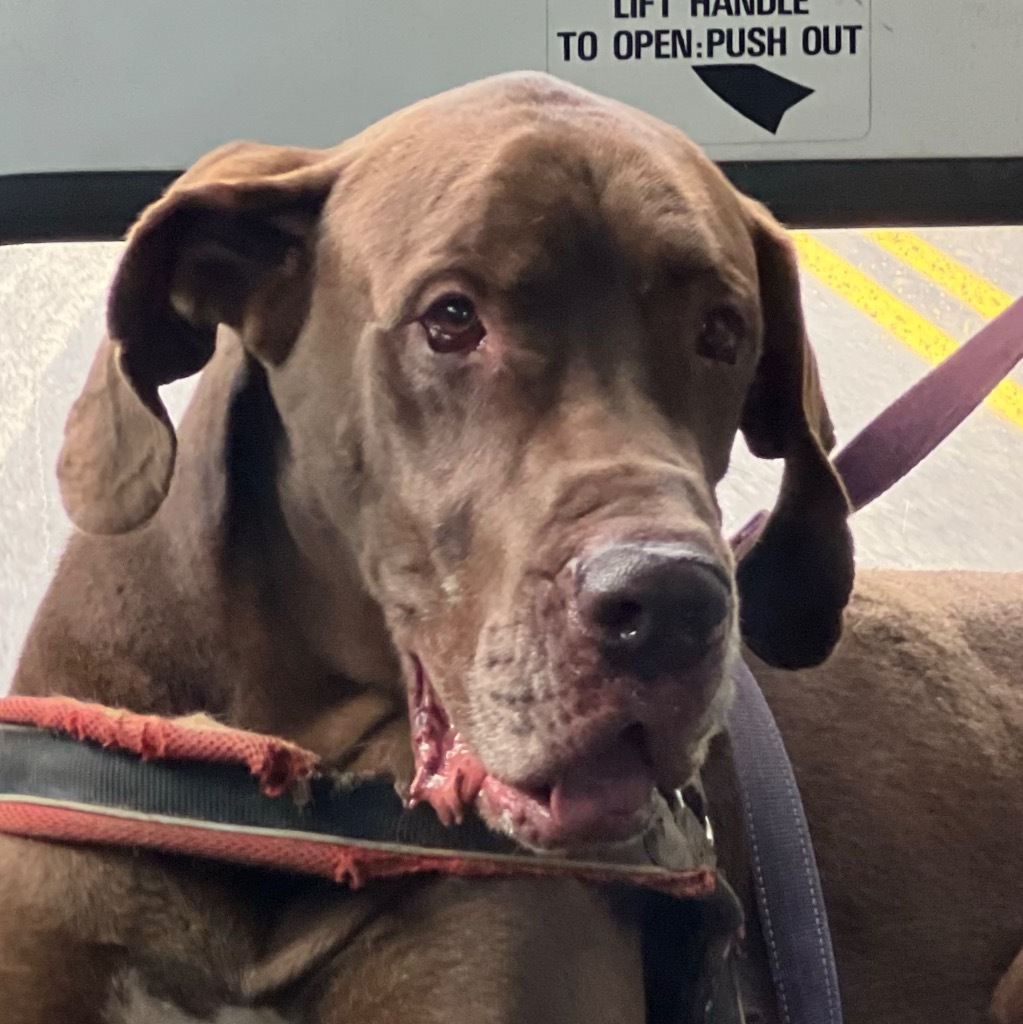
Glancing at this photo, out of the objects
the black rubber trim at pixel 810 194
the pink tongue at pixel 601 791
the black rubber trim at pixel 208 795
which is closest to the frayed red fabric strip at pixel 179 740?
the black rubber trim at pixel 208 795

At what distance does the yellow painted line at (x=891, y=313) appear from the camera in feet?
A: 14.3

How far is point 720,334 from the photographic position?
168 centimetres

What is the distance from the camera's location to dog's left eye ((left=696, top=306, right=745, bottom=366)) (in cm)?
167

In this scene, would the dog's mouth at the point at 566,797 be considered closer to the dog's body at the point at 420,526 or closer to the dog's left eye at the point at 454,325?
the dog's body at the point at 420,526

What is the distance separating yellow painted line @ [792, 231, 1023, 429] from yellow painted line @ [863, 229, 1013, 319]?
4.7 inches

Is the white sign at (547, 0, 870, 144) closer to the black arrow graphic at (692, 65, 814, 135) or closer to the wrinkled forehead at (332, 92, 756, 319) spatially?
the black arrow graphic at (692, 65, 814, 135)

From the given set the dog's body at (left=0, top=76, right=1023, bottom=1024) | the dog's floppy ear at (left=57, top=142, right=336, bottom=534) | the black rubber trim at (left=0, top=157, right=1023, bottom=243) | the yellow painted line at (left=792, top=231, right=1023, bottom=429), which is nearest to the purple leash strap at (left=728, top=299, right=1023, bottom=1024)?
the dog's body at (left=0, top=76, right=1023, bottom=1024)

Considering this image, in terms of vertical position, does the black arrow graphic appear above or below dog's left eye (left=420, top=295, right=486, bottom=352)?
below

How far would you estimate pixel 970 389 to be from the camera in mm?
2160

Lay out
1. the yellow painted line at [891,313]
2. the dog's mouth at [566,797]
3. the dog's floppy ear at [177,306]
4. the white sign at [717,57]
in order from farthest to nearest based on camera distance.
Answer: the yellow painted line at [891,313], the white sign at [717,57], the dog's floppy ear at [177,306], the dog's mouth at [566,797]

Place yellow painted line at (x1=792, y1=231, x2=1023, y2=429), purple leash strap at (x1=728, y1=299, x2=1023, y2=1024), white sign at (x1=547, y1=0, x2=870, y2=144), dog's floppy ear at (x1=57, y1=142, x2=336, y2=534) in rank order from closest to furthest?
dog's floppy ear at (x1=57, y1=142, x2=336, y2=534)
purple leash strap at (x1=728, y1=299, x2=1023, y2=1024)
white sign at (x1=547, y1=0, x2=870, y2=144)
yellow painted line at (x1=792, y1=231, x2=1023, y2=429)

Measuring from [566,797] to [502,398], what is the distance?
41cm

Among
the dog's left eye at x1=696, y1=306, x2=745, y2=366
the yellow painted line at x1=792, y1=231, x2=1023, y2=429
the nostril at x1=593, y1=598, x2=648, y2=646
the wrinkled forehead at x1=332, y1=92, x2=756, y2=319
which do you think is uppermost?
the wrinkled forehead at x1=332, y1=92, x2=756, y2=319

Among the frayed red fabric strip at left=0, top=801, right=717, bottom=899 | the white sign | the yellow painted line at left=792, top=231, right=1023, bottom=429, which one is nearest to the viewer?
the frayed red fabric strip at left=0, top=801, right=717, bottom=899
